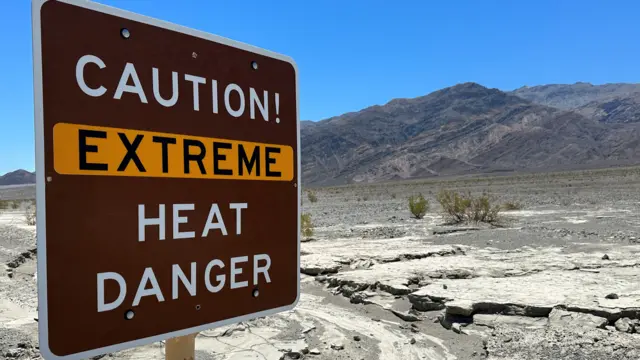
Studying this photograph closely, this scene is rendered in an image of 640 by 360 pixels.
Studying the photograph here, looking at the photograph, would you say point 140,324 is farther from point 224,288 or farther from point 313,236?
point 313,236

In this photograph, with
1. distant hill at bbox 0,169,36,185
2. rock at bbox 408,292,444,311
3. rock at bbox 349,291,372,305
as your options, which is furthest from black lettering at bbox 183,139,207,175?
distant hill at bbox 0,169,36,185

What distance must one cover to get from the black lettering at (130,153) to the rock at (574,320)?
217 inches

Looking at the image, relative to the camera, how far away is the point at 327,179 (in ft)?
362

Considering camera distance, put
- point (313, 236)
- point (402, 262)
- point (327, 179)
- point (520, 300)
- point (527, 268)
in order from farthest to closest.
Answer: point (327, 179)
point (313, 236)
point (402, 262)
point (527, 268)
point (520, 300)

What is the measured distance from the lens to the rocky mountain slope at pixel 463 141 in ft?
302

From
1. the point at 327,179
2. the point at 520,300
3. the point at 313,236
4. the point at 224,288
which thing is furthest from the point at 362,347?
the point at 327,179

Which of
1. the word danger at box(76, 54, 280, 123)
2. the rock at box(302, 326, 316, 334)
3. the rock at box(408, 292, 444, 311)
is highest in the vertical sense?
the word danger at box(76, 54, 280, 123)

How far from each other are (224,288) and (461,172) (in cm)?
9591

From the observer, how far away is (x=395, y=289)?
7539 millimetres

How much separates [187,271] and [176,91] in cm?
52

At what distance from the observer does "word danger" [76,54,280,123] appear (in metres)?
1.25

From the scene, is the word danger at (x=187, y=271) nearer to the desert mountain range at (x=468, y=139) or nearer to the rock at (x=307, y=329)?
the rock at (x=307, y=329)

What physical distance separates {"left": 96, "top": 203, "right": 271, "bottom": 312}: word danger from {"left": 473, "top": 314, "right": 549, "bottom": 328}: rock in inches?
196

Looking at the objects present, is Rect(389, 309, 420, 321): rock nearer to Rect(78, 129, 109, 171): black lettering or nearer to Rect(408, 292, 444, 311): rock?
Rect(408, 292, 444, 311): rock
